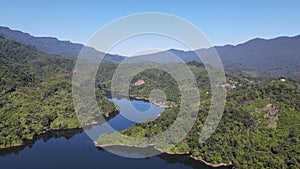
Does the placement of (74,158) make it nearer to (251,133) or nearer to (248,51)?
(251,133)

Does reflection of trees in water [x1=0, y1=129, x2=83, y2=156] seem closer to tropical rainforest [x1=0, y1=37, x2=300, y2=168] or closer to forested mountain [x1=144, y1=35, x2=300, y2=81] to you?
tropical rainforest [x1=0, y1=37, x2=300, y2=168]

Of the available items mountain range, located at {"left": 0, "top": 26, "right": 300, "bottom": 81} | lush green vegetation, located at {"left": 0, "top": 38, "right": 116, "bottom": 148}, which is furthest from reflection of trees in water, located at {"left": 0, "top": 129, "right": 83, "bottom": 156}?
mountain range, located at {"left": 0, "top": 26, "right": 300, "bottom": 81}

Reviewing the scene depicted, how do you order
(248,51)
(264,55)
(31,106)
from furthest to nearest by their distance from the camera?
(248,51), (264,55), (31,106)

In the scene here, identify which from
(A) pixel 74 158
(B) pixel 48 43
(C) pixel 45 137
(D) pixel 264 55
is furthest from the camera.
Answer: (D) pixel 264 55

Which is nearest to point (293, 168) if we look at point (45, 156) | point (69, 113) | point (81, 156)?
point (81, 156)

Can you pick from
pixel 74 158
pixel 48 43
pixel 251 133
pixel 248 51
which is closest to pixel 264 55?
pixel 248 51

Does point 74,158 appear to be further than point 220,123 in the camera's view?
No

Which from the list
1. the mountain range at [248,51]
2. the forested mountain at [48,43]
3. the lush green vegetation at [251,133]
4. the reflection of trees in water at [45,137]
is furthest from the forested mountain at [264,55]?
the lush green vegetation at [251,133]

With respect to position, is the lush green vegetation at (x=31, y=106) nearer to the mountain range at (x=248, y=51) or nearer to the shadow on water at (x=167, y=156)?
the shadow on water at (x=167, y=156)
